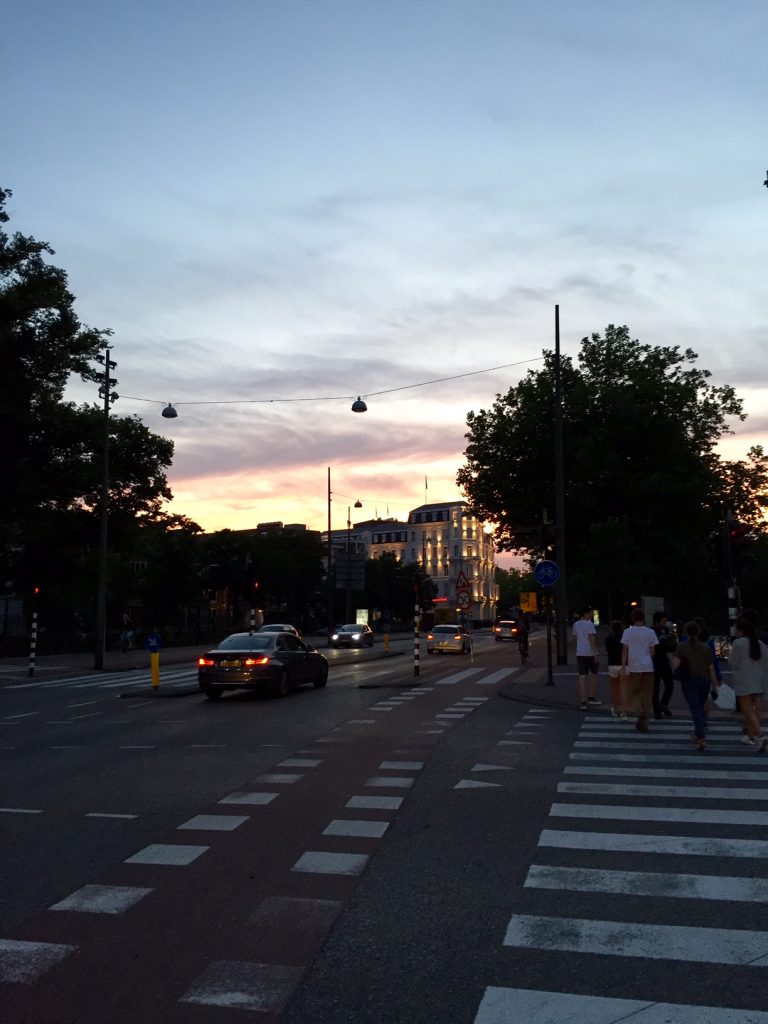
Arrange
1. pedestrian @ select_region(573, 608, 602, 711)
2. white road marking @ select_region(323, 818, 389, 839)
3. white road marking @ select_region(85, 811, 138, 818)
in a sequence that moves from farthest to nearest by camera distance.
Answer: pedestrian @ select_region(573, 608, 602, 711), white road marking @ select_region(85, 811, 138, 818), white road marking @ select_region(323, 818, 389, 839)

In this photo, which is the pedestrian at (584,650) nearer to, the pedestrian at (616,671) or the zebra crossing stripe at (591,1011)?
the pedestrian at (616,671)

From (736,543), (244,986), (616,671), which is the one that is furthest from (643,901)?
(736,543)

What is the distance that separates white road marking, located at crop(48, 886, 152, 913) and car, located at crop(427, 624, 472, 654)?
4146cm

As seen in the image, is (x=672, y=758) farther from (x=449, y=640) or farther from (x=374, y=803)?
(x=449, y=640)

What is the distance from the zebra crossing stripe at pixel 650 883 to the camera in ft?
21.3

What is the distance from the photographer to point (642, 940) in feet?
18.3

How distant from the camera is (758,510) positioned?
5072 cm

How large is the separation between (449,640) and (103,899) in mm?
42105

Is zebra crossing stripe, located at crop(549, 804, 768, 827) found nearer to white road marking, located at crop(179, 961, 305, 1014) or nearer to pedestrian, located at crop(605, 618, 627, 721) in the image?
white road marking, located at crop(179, 961, 305, 1014)

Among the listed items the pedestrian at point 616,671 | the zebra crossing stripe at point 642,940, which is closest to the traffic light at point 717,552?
the pedestrian at point 616,671

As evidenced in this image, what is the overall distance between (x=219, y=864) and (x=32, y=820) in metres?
2.53

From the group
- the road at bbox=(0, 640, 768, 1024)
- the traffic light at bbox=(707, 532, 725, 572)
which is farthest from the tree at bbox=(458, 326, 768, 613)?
the road at bbox=(0, 640, 768, 1024)

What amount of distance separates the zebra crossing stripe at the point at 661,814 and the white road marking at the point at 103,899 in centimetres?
394

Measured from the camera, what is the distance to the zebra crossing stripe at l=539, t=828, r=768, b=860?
7633 mm
